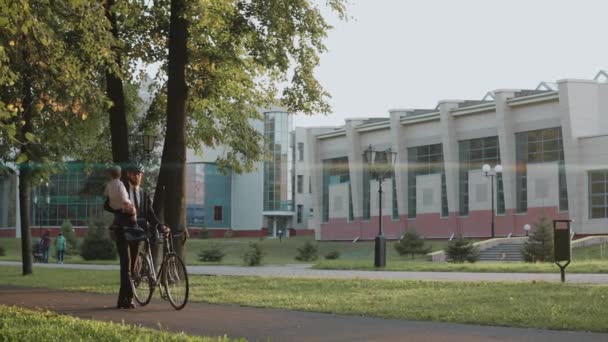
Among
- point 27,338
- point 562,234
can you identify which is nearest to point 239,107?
point 562,234

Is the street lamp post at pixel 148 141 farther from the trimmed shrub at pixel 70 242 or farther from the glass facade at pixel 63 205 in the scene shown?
the glass facade at pixel 63 205

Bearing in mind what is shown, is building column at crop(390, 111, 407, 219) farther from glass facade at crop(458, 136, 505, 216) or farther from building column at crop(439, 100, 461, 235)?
glass facade at crop(458, 136, 505, 216)

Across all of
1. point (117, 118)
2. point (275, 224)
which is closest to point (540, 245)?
point (117, 118)

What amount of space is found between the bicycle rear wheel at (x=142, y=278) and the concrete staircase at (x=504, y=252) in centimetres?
3754

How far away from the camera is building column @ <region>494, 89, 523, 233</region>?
65.8 metres

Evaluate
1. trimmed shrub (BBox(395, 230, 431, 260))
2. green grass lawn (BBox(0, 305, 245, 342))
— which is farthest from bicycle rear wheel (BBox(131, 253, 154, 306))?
trimmed shrub (BBox(395, 230, 431, 260))

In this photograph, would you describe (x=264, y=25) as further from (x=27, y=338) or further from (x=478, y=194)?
(x=478, y=194)

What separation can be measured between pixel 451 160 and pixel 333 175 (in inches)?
658

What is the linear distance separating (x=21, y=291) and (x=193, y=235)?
3260 inches

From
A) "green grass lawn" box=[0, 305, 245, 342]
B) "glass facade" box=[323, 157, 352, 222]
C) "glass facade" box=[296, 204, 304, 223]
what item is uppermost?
"glass facade" box=[323, 157, 352, 222]

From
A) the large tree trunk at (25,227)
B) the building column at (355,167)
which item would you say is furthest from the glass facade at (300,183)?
the large tree trunk at (25,227)

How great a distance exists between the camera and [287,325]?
1033cm

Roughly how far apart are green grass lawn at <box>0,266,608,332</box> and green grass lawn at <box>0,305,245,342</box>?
3685mm

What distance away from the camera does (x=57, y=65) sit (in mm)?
16719
